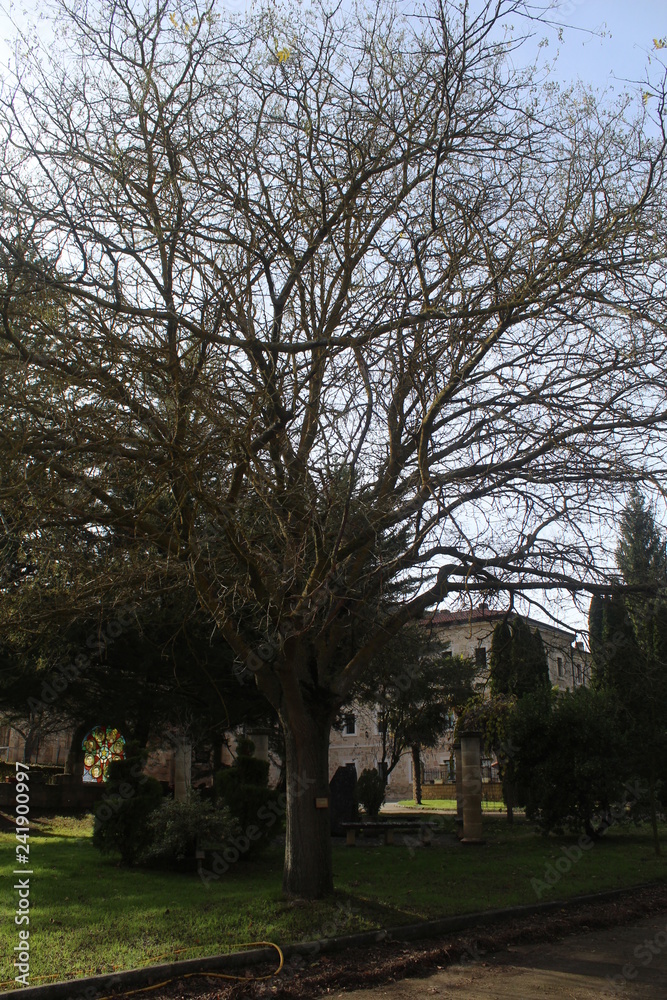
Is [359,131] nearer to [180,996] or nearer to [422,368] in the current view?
[422,368]

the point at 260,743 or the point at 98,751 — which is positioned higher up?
the point at 260,743

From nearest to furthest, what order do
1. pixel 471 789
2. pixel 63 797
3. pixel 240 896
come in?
1. pixel 240 896
2. pixel 471 789
3. pixel 63 797

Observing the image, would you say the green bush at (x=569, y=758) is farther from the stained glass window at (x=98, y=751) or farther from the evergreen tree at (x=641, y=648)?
the stained glass window at (x=98, y=751)

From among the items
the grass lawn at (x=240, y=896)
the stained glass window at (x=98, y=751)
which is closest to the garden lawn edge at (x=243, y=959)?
the grass lawn at (x=240, y=896)

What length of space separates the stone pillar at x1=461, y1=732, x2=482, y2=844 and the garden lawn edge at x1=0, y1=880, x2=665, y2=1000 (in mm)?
7083

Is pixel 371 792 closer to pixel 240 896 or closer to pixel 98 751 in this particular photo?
pixel 98 751

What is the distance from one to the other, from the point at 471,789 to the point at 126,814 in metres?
8.30

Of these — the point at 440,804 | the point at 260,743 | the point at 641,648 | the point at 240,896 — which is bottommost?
the point at 440,804

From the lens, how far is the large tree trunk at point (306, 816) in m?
9.05

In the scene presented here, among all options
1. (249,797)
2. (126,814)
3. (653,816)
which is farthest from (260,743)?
(653,816)

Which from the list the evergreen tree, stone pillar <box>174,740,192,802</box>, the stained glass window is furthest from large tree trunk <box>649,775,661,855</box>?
the stained glass window

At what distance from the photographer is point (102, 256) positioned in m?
7.98

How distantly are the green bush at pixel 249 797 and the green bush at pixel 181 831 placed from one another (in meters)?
0.90

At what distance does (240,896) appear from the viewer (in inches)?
367
